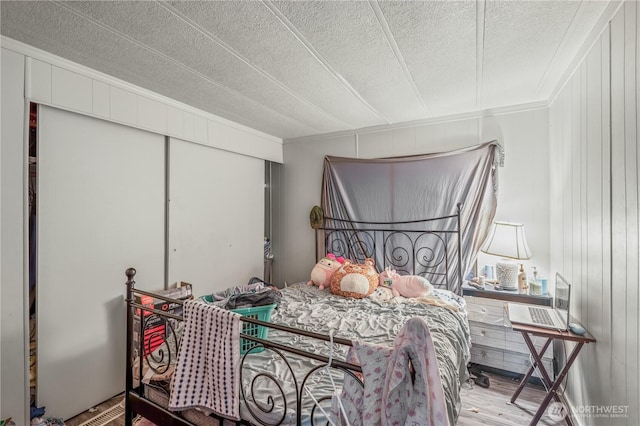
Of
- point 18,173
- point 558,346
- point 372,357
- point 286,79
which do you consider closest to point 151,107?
point 18,173

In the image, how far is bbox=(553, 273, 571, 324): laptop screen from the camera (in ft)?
5.84

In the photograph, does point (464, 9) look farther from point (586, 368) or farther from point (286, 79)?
point (586, 368)

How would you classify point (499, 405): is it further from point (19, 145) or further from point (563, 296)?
point (19, 145)

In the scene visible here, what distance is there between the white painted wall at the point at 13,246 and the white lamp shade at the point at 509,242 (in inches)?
131

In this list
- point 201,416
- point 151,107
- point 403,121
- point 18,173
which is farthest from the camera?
point 403,121

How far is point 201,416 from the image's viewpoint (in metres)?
1.26

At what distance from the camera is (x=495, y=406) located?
2037mm

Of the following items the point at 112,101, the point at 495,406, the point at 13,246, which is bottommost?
the point at 495,406

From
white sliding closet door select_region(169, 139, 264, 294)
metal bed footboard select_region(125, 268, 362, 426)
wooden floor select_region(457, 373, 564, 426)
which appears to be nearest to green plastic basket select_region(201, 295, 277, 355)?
metal bed footboard select_region(125, 268, 362, 426)

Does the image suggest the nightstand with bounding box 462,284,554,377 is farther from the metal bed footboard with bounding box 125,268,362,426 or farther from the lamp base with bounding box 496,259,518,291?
the metal bed footboard with bounding box 125,268,362,426

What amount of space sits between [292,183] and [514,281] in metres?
2.66

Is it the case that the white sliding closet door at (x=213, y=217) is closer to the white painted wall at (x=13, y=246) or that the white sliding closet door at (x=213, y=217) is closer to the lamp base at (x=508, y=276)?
the white painted wall at (x=13, y=246)

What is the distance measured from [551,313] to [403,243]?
1.39 m

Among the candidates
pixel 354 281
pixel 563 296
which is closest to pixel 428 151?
pixel 354 281
